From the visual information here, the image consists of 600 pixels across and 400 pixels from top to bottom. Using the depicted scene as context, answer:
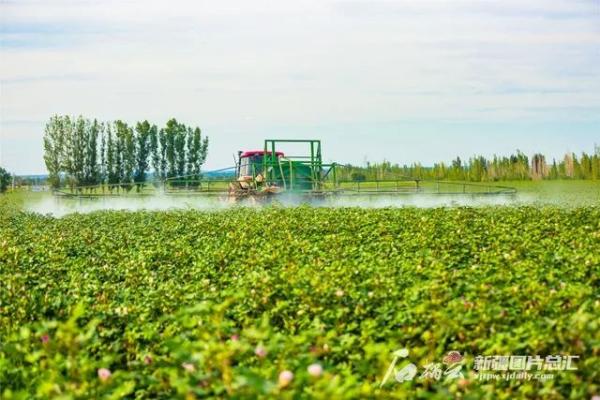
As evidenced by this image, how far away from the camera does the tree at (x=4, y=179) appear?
34938 mm

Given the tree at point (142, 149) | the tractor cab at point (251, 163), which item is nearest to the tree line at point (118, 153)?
the tree at point (142, 149)

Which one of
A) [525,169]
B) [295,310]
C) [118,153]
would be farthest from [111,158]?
[295,310]

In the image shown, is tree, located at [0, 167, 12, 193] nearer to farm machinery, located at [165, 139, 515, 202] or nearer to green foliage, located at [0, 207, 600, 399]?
farm machinery, located at [165, 139, 515, 202]

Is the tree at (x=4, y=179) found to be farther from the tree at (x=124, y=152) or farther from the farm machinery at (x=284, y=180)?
the farm machinery at (x=284, y=180)

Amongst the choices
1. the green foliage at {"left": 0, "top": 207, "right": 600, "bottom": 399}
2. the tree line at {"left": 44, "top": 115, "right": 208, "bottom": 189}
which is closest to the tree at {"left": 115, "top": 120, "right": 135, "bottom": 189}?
the tree line at {"left": 44, "top": 115, "right": 208, "bottom": 189}

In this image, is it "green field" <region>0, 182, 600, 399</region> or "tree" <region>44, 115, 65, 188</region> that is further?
"tree" <region>44, 115, 65, 188</region>

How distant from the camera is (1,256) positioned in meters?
8.03

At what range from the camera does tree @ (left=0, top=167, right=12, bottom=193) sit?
34.9 metres

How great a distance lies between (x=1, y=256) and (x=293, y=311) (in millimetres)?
4026

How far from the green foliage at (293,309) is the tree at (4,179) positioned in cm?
2735

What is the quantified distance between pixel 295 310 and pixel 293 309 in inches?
1.0

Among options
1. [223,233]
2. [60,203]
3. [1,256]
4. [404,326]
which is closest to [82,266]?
[1,256]

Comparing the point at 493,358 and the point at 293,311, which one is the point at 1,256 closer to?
the point at 293,311

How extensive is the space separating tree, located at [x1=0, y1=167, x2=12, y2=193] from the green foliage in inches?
1077
